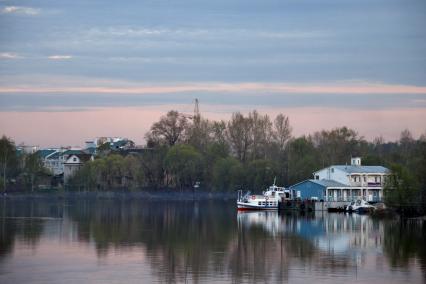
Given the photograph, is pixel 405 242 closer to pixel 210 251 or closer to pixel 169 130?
pixel 210 251

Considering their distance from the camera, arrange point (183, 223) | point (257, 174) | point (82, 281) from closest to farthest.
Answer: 1. point (82, 281)
2. point (183, 223)
3. point (257, 174)

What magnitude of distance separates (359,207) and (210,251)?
40.3m

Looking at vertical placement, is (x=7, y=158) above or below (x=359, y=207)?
above

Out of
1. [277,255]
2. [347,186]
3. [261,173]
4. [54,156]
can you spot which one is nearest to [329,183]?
[347,186]

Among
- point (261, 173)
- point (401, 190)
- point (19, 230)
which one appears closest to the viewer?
point (19, 230)

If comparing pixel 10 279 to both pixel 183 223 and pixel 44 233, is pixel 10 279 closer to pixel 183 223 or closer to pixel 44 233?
pixel 44 233

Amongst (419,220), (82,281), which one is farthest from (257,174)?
(82,281)

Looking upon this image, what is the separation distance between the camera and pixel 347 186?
8762 cm

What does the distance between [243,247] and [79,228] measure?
1674 cm

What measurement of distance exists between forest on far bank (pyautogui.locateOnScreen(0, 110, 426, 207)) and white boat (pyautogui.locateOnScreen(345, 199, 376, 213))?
996 inches

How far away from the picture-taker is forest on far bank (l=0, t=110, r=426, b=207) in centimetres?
11788

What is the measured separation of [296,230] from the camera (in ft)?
184

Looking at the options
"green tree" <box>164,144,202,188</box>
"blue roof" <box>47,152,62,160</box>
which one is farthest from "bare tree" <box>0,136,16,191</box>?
"blue roof" <box>47,152,62,160</box>

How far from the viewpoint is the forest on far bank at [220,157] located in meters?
118
